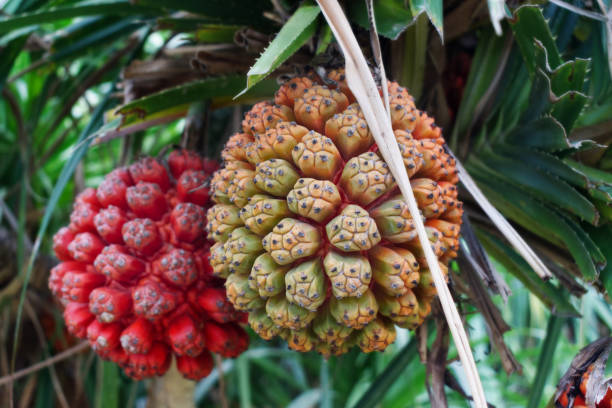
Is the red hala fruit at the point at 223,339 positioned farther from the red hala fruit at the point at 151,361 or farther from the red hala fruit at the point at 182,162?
the red hala fruit at the point at 182,162

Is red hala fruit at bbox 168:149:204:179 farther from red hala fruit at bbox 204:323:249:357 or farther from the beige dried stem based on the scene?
the beige dried stem

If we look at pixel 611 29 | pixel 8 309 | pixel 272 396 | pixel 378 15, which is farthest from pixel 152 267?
pixel 272 396

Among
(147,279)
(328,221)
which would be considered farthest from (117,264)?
(328,221)

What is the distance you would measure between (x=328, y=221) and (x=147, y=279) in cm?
38

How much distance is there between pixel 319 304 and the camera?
698 mm

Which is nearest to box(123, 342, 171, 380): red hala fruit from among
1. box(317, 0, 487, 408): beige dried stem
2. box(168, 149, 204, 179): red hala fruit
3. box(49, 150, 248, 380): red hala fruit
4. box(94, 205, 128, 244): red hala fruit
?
box(49, 150, 248, 380): red hala fruit

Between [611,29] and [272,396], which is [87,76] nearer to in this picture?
[611,29]

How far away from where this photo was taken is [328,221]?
2.28 feet

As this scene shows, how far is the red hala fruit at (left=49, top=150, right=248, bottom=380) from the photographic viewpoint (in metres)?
0.87

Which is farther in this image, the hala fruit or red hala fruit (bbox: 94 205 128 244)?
red hala fruit (bbox: 94 205 128 244)

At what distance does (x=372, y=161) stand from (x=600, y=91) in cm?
57

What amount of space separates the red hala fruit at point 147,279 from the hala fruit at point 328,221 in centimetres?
14

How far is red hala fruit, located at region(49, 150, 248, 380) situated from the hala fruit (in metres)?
0.14

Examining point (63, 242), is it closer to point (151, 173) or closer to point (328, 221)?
point (151, 173)
